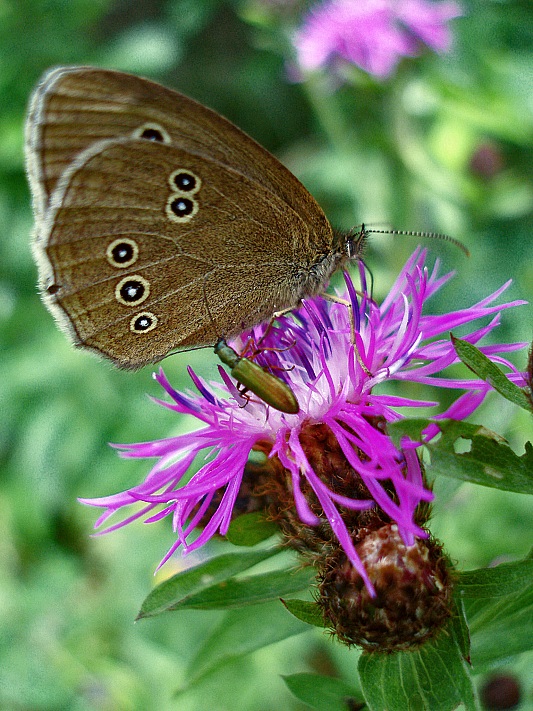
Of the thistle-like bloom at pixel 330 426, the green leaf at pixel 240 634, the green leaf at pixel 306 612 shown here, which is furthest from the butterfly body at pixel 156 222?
the green leaf at pixel 306 612

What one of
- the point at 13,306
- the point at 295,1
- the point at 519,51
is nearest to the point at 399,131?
the point at 519,51

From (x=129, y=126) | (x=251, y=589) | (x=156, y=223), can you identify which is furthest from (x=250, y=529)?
(x=129, y=126)

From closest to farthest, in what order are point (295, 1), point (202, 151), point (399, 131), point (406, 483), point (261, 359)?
point (406, 483) < point (261, 359) < point (202, 151) < point (399, 131) < point (295, 1)

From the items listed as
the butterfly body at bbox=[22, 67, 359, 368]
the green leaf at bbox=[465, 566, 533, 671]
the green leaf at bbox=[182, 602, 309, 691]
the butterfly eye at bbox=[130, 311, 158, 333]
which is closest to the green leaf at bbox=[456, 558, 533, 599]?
the green leaf at bbox=[465, 566, 533, 671]

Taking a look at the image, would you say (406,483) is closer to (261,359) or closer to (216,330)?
(261,359)

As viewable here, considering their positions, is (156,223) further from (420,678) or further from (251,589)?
(420,678)

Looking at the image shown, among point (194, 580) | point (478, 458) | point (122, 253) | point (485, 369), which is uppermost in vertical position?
point (122, 253)
